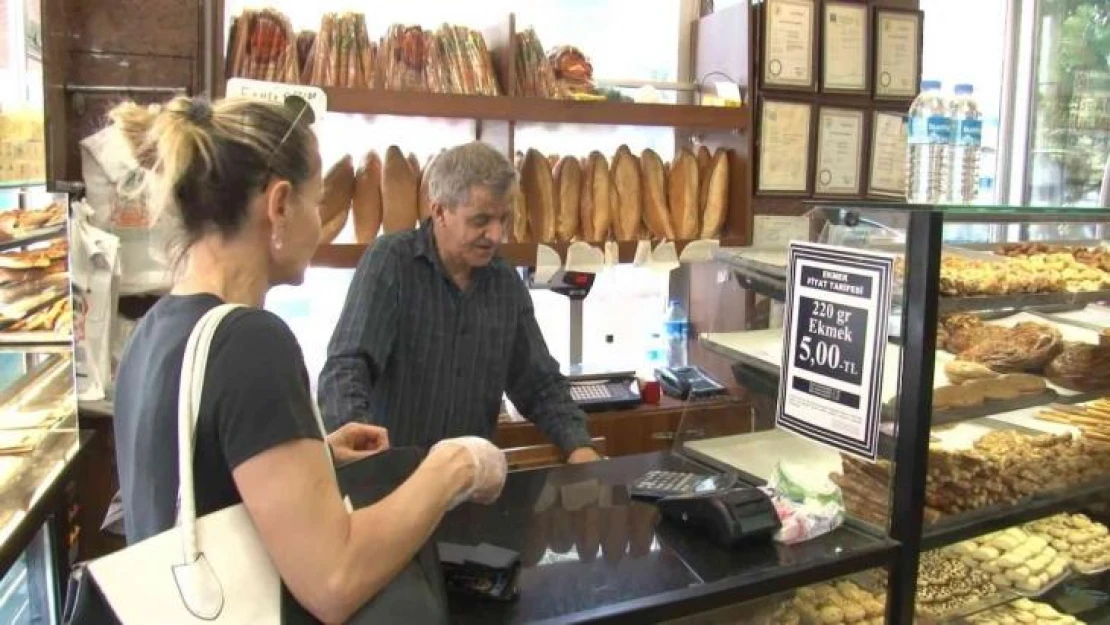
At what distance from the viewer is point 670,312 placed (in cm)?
366

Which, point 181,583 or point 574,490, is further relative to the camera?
point 574,490

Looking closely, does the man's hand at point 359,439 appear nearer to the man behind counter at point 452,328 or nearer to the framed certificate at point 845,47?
the man behind counter at point 452,328

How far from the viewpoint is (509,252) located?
290cm

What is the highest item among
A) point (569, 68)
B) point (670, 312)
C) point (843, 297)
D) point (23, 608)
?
point (569, 68)

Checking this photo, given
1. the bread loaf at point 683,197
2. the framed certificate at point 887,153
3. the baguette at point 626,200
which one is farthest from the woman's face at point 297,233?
the framed certificate at point 887,153

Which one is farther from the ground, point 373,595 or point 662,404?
point 373,595

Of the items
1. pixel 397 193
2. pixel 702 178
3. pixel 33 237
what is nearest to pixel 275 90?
pixel 397 193

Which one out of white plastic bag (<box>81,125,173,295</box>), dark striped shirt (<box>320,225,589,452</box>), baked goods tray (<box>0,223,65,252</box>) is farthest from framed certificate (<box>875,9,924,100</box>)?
baked goods tray (<box>0,223,65,252</box>)

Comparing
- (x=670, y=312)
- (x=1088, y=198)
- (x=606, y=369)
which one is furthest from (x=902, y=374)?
(x=1088, y=198)

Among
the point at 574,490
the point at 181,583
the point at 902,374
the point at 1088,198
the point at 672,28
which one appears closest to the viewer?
the point at 181,583

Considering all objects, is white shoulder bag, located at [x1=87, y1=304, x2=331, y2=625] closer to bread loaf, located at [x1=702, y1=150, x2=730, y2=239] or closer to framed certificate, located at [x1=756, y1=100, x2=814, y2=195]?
bread loaf, located at [x1=702, y1=150, x2=730, y2=239]

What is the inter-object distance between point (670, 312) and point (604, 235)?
70 centimetres

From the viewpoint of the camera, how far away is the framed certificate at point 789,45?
3.35 meters

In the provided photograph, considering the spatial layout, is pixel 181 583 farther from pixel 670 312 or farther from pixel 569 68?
pixel 670 312
